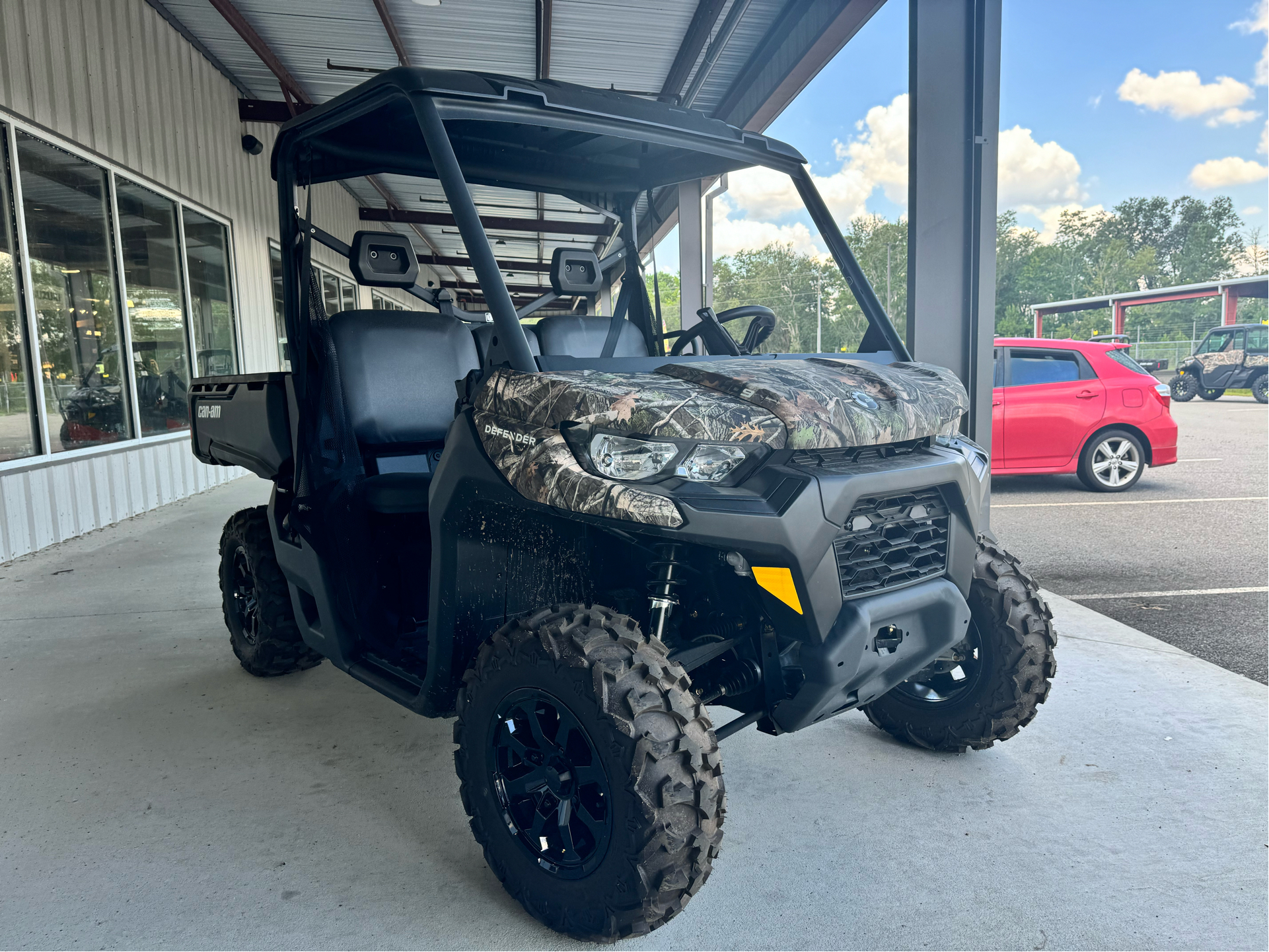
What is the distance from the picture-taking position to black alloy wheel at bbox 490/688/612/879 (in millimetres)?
1776

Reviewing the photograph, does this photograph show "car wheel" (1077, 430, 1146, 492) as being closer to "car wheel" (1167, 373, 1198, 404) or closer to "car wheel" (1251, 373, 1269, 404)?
"car wheel" (1251, 373, 1269, 404)

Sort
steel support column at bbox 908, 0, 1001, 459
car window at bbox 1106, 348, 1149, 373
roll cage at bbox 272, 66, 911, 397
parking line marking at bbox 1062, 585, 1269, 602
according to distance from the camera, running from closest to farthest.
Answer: roll cage at bbox 272, 66, 911, 397
steel support column at bbox 908, 0, 1001, 459
parking line marking at bbox 1062, 585, 1269, 602
car window at bbox 1106, 348, 1149, 373

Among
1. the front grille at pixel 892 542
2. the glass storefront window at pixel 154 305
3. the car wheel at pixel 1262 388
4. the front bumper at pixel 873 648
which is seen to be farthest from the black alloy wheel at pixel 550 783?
the car wheel at pixel 1262 388

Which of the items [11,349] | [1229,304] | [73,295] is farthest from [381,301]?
[1229,304]

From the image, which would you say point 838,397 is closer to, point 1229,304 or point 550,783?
point 550,783

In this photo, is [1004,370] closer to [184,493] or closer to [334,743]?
[334,743]

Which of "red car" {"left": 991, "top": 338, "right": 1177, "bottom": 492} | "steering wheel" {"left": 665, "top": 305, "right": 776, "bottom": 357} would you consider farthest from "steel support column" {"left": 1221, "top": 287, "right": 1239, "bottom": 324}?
"steering wheel" {"left": 665, "top": 305, "right": 776, "bottom": 357}

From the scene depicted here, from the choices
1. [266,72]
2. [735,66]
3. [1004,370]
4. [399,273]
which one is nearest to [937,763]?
[399,273]

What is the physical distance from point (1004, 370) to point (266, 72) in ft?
28.2

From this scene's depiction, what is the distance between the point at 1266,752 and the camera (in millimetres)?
2580

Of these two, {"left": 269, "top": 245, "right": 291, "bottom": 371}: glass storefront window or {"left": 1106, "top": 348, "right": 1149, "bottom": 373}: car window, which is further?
{"left": 269, "top": 245, "right": 291, "bottom": 371}: glass storefront window

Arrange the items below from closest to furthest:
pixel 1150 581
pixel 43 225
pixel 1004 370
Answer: pixel 1150 581 < pixel 43 225 < pixel 1004 370

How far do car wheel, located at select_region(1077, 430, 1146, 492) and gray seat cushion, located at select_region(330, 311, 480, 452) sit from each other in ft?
21.3

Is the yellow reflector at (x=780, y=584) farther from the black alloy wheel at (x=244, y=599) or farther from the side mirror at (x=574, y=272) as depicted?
the black alloy wheel at (x=244, y=599)
